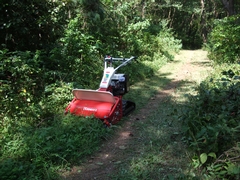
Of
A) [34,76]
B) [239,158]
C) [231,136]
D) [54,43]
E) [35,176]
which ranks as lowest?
[35,176]

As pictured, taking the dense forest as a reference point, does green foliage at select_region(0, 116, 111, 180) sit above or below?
below

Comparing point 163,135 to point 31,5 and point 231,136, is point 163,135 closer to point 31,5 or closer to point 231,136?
point 231,136

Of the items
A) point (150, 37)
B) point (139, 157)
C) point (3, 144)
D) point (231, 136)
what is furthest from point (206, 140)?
point (150, 37)

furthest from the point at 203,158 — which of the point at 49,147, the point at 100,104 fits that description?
the point at 100,104

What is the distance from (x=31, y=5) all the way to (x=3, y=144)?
185 inches

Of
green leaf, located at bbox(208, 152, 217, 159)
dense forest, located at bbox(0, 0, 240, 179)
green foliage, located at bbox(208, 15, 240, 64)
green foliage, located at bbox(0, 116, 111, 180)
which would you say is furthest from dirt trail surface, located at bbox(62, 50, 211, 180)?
green foliage, located at bbox(208, 15, 240, 64)

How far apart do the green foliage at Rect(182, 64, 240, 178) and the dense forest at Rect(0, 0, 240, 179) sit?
0.17 feet

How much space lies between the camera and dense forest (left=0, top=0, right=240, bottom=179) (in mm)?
3996

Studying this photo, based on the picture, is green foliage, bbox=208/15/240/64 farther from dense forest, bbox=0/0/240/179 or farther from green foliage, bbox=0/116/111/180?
green foliage, bbox=0/116/111/180

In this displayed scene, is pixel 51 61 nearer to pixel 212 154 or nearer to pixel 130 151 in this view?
pixel 130 151

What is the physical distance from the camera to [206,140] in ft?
10.7

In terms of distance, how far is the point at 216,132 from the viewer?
3195 millimetres

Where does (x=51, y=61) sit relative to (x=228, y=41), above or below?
below

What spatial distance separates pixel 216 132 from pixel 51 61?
5470 millimetres
